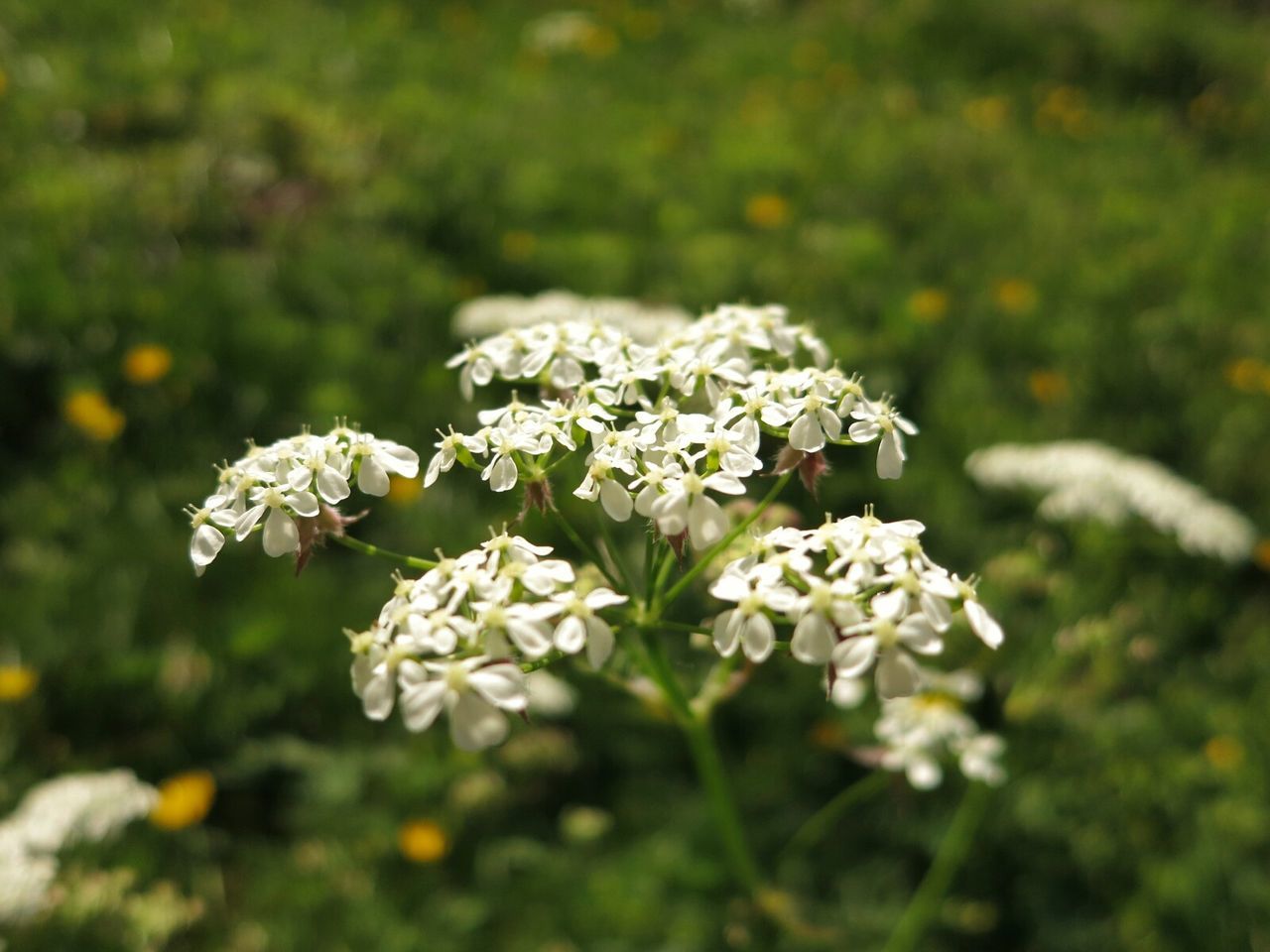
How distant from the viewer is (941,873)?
2.86m

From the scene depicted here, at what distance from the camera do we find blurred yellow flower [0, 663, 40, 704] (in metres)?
3.03

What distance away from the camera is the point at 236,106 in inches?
211

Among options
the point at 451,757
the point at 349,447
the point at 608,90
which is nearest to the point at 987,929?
the point at 451,757

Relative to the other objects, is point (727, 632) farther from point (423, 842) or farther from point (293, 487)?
point (423, 842)

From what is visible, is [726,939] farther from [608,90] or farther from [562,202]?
[608,90]

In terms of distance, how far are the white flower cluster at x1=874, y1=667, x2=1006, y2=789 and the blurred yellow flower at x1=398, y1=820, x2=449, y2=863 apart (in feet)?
4.31

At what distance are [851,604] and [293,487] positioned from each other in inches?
35.4

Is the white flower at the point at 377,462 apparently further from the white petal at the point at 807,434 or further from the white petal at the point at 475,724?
the white petal at the point at 807,434

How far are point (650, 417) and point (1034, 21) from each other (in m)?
8.22

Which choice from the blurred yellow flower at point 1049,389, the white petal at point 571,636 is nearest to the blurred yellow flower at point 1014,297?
the blurred yellow flower at point 1049,389

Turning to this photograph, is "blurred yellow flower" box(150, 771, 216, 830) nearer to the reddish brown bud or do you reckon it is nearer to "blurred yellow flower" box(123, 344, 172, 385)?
the reddish brown bud

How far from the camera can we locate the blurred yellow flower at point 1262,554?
12.3 ft

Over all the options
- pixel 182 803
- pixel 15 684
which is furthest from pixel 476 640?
pixel 15 684

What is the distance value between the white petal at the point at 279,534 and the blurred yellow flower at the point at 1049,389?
139 inches
